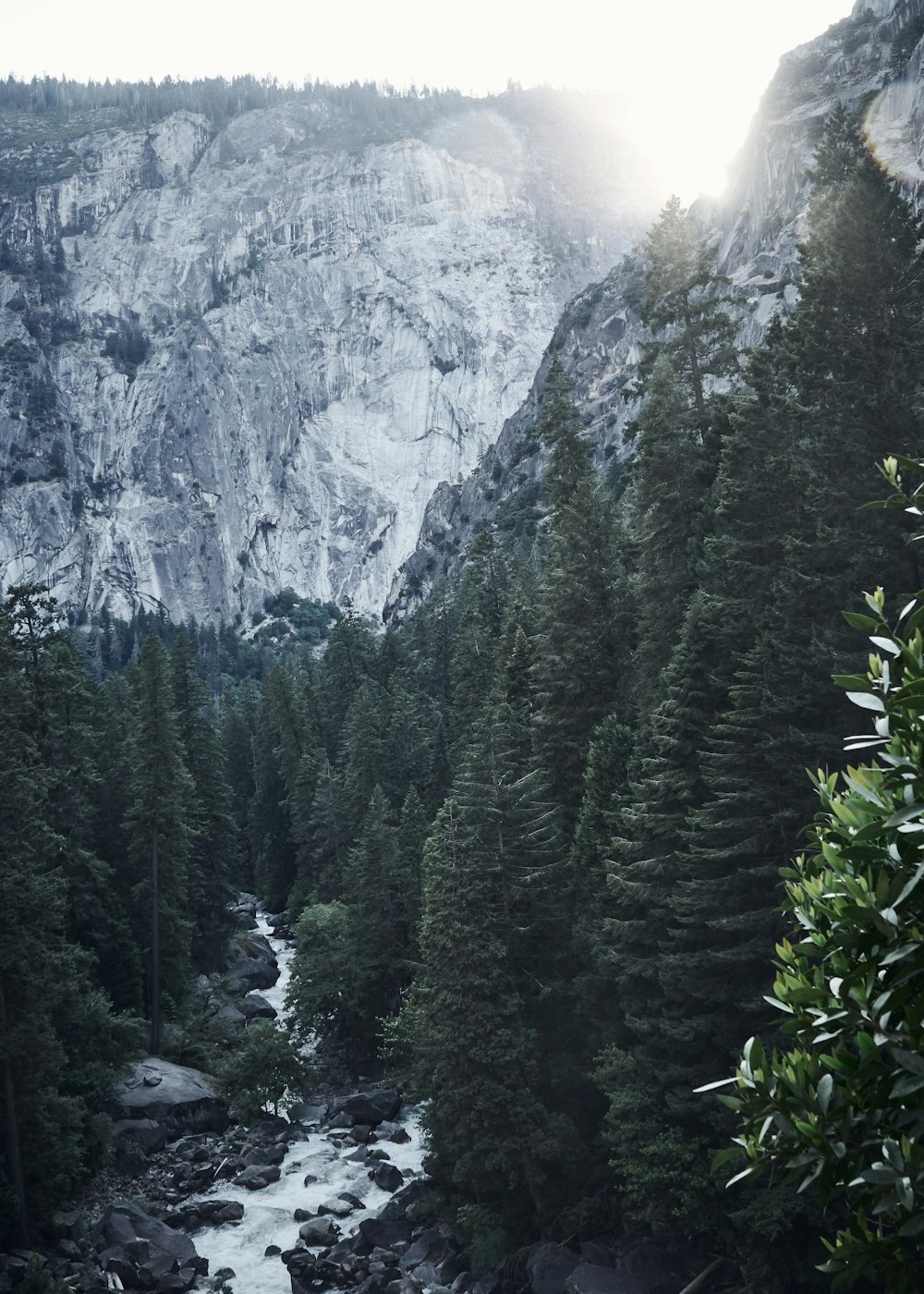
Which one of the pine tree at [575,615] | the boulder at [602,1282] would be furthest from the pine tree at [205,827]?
the boulder at [602,1282]

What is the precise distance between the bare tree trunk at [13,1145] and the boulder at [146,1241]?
2070 mm

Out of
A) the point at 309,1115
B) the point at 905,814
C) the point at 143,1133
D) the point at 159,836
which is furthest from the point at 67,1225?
the point at 905,814

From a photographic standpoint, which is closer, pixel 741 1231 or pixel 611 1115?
pixel 741 1231

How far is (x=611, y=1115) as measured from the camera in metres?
22.8

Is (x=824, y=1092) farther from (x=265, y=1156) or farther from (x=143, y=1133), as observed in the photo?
(x=143, y=1133)

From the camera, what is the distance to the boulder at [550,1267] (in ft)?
73.6

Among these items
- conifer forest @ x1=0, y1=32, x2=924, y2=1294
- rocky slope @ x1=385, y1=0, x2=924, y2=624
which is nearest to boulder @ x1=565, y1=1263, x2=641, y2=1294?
conifer forest @ x1=0, y1=32, x2=924, y2=1294

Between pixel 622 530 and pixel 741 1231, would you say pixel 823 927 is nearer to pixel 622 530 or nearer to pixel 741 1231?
pixel 741 1231

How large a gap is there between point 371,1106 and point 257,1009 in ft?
40.7

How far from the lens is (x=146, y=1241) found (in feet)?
86.5

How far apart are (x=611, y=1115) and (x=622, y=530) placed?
25.7 m

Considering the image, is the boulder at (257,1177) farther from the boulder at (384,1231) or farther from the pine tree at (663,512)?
the pine tree at (663,512)

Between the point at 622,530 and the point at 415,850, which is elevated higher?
the point at 622,530

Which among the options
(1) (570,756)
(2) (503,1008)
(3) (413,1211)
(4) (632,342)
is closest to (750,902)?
(2) (503,1008)
